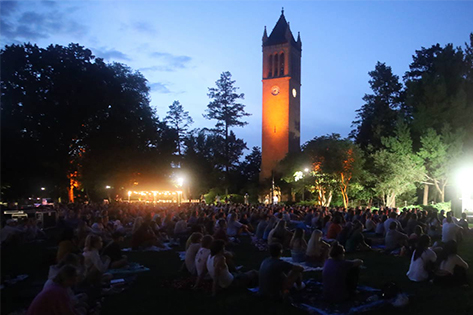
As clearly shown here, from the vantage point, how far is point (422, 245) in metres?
8.38

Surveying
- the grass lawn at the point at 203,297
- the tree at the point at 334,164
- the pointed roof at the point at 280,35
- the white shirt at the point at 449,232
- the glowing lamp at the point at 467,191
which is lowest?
the grass lawn at the point at 203,297

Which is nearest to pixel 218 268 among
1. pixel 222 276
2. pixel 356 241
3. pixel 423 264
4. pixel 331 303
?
pixel 222 276

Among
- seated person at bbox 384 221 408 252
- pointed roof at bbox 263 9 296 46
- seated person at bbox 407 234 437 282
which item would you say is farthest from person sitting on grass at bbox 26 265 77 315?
pointed roof at bbox 263 9 296 46

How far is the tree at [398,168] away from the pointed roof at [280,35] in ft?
84.8

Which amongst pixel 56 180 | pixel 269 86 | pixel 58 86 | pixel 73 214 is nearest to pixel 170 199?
pixel 56 180

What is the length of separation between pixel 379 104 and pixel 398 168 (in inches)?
752

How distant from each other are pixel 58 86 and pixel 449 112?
29.4 metres

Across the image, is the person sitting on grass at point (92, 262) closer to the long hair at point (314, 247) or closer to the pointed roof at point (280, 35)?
the long hair at point (314, 247)

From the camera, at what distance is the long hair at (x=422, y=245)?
26.9 ft

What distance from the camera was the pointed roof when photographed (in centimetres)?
5725

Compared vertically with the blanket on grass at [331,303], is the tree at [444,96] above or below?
above

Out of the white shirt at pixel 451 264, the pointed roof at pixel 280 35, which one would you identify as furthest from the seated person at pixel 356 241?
the pointed roof at pixel 280 35

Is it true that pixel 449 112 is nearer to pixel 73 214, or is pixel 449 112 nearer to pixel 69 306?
pixel 73 214

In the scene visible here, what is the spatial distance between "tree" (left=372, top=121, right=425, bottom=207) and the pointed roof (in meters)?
25.8
